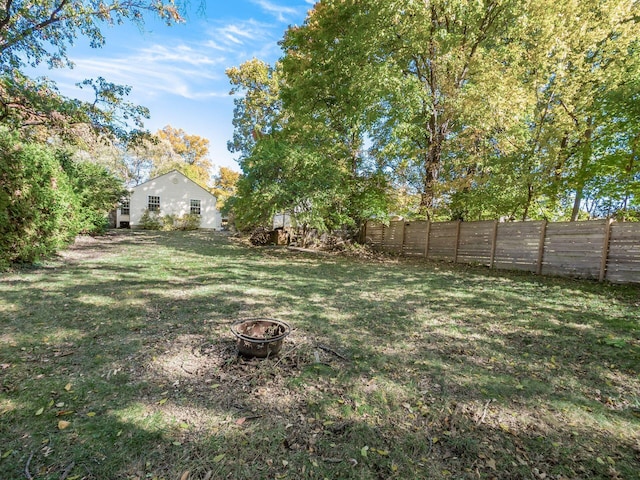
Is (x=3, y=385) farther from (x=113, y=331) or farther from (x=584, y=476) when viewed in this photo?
(x=584, y=476)

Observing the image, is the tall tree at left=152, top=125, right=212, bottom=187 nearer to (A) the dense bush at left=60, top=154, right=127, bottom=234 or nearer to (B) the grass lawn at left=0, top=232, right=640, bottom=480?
(A) the dense bush at left=60, top=154, right=127, bottom=234

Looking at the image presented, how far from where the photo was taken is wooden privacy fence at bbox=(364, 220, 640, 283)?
6.79 meters

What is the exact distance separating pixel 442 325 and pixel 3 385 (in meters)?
4.68

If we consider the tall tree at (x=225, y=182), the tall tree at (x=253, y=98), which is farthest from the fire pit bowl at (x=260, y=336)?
the tall tree at (x=225, y=182)

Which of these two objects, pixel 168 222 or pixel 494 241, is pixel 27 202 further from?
pixel 168 222

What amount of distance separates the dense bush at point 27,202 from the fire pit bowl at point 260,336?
5995mm

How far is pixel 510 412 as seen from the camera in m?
2.34

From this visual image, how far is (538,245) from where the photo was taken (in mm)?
8367

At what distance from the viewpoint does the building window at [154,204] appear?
22547mm

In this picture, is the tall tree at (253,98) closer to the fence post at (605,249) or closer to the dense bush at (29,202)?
the dense bush at (29,202)

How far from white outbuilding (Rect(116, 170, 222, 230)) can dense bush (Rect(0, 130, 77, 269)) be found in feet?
53.6

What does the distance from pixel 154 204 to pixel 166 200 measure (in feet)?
2.94

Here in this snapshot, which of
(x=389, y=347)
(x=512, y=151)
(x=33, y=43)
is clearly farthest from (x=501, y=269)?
(x=33, y=43)

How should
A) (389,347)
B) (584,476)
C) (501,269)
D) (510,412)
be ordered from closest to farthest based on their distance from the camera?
(584,476) → (510,412) → (389,347) → (501,269)
